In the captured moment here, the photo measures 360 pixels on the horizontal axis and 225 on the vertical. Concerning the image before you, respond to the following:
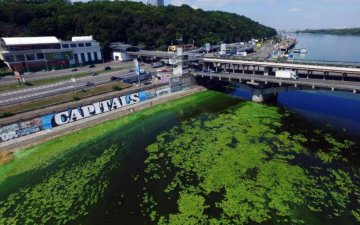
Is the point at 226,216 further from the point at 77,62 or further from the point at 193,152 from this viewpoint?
the point at 77,62

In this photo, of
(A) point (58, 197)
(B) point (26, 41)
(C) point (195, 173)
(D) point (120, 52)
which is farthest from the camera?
(D) point (120, 52)

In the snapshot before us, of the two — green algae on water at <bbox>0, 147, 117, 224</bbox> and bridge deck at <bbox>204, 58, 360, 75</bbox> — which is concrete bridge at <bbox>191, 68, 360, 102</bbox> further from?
green algae on water at <bbox>0, 147, 117, 224</bbox>

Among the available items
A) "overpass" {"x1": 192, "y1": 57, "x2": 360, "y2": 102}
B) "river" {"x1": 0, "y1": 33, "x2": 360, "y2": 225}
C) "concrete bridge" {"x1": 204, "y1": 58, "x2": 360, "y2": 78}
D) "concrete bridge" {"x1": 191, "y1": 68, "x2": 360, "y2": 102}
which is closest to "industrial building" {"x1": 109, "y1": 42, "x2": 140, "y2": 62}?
"concrete bridge" {"x1": 204, "y1": 58, "x2": 360, "y2": 78}

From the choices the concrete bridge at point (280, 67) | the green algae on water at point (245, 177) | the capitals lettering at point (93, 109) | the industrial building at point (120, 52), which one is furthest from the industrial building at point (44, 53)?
the green algae on water at point (245, 177)

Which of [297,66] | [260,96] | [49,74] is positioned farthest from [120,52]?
[297,66]

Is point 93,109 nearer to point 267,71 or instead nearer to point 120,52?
point 267,71

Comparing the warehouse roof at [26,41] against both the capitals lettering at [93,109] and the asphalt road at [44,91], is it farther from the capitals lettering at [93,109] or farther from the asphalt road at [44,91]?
the capitals lettering at [93,109]
